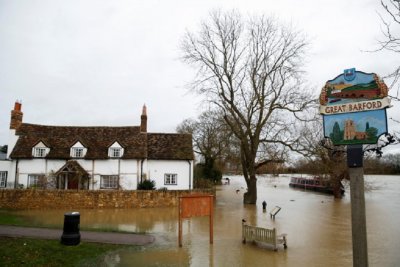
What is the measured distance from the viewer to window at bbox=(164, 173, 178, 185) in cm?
3005

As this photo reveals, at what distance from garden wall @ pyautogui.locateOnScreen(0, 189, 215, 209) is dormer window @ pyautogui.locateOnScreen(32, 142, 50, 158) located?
20.4 feet

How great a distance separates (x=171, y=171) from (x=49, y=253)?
20.0m

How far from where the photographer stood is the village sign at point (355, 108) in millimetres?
5707

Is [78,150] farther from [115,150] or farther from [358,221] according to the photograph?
[358,221]

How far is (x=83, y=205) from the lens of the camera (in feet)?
78.8

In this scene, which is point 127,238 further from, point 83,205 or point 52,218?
point 83,205

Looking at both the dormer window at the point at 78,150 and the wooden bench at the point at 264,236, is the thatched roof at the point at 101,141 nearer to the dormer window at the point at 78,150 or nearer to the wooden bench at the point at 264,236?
the dormer window at the point at 78,150

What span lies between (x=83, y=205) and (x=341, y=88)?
21.8 metres

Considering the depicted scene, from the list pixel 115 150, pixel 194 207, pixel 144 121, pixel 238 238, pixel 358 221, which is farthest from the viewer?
pixel 144 121

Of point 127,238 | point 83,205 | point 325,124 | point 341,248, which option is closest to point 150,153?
point 83,205

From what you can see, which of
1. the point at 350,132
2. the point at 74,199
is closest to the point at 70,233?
the point at 350,132

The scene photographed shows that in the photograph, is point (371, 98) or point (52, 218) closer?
point (371, 98)

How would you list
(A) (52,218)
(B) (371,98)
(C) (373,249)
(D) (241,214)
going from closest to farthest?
(B) (371,98) < (C) (373,249) < (A) (52,218) < (D) (241,214)

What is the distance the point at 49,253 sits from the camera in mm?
10203
